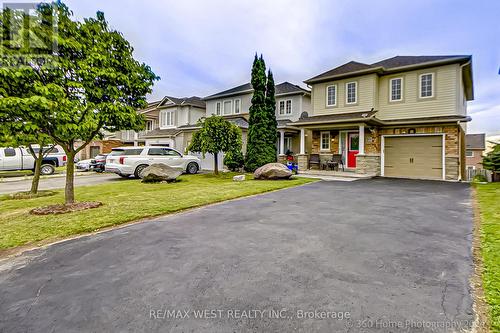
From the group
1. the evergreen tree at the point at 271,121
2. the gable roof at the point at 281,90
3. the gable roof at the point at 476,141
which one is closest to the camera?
the evergreen tree at the point at 271,121

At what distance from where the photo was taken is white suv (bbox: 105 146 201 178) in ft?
46.4

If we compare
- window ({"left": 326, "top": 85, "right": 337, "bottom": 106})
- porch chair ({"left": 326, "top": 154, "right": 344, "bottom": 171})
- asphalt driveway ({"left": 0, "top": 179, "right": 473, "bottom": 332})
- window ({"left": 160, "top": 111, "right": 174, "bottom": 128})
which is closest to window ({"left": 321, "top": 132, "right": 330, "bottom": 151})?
porch chair ({"left": 326, "top": 154, "right": 344, "bottom": 171})

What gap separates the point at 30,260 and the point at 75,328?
85.1 inches

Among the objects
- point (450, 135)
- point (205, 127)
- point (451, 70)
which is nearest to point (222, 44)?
point (205, 127)

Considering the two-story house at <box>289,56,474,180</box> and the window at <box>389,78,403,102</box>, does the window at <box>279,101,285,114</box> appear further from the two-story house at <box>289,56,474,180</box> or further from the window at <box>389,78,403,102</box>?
the window at <box>389,78,403,102</box>

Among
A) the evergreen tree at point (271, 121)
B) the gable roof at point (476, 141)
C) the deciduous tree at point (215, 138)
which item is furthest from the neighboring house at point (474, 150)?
the deciduous tree at point (215, 138)

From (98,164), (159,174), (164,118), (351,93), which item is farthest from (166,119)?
(351,93)

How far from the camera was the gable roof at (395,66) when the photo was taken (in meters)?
13.1

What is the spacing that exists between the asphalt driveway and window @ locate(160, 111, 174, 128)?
21557 mm

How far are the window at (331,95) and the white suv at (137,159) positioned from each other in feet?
32.6

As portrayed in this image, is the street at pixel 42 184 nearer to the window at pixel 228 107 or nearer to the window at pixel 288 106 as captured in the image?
the window at pixel 228 107

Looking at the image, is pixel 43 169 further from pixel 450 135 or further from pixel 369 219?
pixel 450 135

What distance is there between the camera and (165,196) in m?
8.45

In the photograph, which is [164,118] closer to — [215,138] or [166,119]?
[166,119]
